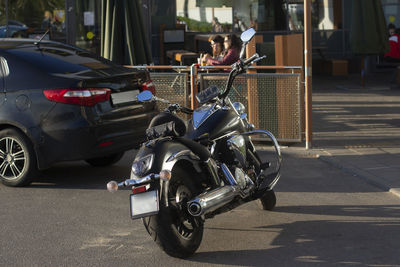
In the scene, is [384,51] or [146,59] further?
[384,51]

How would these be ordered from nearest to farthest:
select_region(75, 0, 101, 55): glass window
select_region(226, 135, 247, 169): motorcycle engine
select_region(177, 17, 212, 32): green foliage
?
1. select_region(226, 135, 247, 169): motorcycle engine
2. select_region(75, 0, 101, 55): glass window
3. select_region(177, 17, 212, 32): green foliage

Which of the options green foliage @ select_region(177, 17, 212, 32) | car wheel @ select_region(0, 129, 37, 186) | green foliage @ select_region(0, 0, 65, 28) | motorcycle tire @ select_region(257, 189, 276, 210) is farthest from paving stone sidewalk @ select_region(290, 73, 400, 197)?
green foliage @ select_region(0, 0, 65, 28)

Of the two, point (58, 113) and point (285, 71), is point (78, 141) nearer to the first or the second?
point (58, 113)

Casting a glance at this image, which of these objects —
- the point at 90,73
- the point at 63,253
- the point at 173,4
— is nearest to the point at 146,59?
the point at 90,73

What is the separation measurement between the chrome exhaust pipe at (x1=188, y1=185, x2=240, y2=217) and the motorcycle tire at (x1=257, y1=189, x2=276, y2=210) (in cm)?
105

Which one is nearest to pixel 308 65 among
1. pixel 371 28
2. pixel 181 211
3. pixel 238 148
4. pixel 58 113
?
pixel 58 113

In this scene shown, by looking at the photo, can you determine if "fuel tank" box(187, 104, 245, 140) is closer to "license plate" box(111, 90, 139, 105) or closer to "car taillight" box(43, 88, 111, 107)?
"car taillight" box(43, 88, 111, 107)

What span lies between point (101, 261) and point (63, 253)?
413 mm

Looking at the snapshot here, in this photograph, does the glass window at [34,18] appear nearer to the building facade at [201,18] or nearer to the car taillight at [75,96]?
the building facade at [201,18]

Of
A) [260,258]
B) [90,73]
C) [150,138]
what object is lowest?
[260,258]

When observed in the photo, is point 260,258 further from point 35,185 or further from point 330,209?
point 35,185

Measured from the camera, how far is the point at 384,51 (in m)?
18.2

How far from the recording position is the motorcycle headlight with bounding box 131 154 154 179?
5.91m

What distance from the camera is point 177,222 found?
5961 mm
